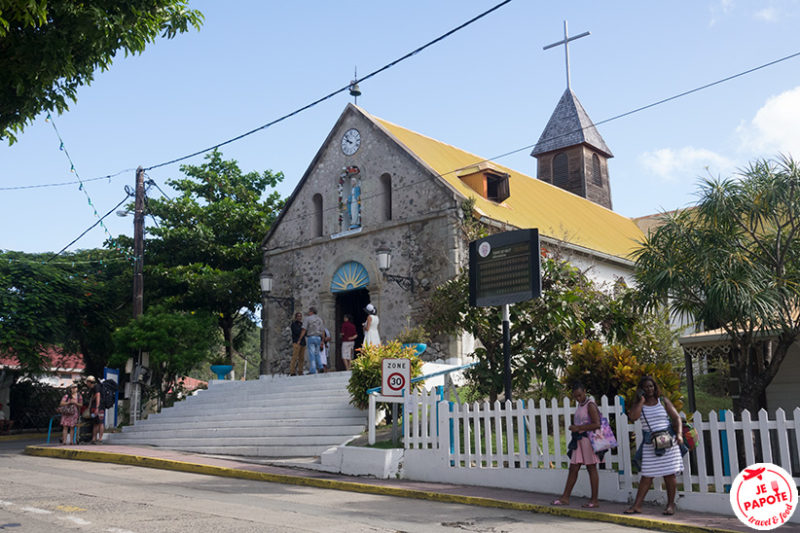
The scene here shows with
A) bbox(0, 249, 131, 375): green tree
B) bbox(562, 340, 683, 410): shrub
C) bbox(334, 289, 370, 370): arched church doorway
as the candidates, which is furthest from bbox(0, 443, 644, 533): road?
bbox(0, 249, 131, 375): green tree

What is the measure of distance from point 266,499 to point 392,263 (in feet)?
40.5

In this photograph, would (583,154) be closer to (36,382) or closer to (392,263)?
(392,263)

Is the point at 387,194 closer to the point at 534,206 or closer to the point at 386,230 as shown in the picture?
the point at 386,230

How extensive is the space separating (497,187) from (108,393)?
12.7 meters

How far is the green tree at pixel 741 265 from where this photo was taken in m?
11.2

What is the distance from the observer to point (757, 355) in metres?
11.9

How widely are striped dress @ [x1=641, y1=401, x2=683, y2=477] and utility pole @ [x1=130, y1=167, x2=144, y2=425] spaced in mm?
15070

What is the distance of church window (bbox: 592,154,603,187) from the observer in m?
37.3

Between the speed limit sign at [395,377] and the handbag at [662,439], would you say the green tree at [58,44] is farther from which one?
the handbag at [662,439]

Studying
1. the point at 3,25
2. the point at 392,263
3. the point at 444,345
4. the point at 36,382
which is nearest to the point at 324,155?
the point at 392,263

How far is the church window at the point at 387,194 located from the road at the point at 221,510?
11674 mm

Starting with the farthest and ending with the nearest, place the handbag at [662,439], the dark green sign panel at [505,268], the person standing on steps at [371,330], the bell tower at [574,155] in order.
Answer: the bell tower at [574,155], the person standing on steps at [371,330], the dark green sign panel at [505,268], the handbag at [662,439]

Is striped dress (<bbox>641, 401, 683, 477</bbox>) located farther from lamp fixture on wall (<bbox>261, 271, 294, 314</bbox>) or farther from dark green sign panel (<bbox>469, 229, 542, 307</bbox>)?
lamp fixture on wall (<bbox>261, 271, 294, 314</bbox>)

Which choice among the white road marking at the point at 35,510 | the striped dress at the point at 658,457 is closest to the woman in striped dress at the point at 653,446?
the striped dress at the point at 658,457
